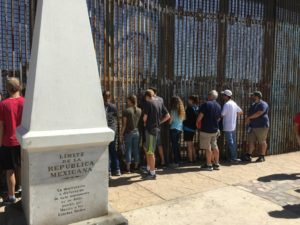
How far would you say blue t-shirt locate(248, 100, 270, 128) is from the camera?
8.47 m

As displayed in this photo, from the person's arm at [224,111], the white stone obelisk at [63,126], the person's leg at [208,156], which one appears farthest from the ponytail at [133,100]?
the white stone obelisk at [63,126]

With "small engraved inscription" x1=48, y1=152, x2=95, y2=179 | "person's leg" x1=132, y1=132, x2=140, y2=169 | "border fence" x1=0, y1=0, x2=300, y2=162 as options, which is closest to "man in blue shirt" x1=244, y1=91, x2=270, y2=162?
"border fence" x1=0, y1=0, x2=300, y2=162

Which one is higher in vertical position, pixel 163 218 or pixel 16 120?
pixel 16 120

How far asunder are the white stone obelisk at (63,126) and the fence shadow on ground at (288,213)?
102 inches

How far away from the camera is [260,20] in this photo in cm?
952

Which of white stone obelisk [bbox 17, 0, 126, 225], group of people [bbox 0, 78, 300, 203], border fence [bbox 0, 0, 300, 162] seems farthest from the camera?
border fence [bbox 0, 0, 300, 162]

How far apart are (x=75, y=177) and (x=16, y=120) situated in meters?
1.81

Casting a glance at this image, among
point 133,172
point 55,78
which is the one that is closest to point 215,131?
point 133,172

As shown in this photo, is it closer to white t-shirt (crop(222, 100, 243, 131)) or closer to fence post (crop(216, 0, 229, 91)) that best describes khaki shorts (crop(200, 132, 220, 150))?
white t-shirt (crop(222, 100, 243, 131))

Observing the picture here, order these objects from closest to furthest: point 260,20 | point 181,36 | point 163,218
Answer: point 163,218
point 181,36
point 260,20

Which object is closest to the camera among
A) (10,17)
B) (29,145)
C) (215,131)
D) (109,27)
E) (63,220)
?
(29,145)

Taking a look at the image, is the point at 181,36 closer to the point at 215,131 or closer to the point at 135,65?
the point at 135,65

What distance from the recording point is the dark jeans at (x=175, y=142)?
309 inches

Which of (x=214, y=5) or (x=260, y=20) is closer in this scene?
(x=214, y=5)
